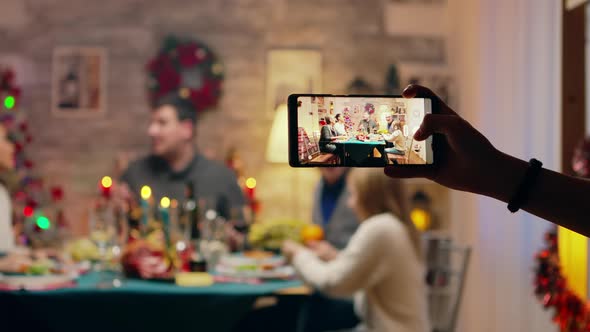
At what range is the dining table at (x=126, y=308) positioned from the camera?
99.5 inches

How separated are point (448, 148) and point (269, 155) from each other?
3.78 metres

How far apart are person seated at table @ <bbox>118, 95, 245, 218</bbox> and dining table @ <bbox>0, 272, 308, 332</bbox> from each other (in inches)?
82.3

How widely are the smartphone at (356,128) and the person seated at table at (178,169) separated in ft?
11.9

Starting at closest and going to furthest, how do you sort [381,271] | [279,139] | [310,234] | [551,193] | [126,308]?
[551,193], [381,271], [126,308], [310,234], [279,139]

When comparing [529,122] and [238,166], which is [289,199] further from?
[529,122]

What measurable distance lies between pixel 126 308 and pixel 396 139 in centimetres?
175

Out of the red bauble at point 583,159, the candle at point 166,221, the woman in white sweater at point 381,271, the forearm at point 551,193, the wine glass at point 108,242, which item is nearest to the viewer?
the forearm at point 551,193

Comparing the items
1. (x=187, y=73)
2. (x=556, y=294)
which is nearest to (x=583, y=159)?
(x=556, y=294)

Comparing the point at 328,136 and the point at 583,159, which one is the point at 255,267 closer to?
the point at 583,159

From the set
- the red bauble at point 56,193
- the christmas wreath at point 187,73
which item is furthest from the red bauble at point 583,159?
the red bauble at point 56,193

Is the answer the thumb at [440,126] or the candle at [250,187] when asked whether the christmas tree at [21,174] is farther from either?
the thumb at [440,126]

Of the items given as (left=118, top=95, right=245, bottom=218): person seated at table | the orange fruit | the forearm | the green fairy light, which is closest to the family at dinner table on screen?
the forearm

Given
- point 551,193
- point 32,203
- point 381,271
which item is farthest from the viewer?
point 32,203

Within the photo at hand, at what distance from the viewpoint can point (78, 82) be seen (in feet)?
16.9
